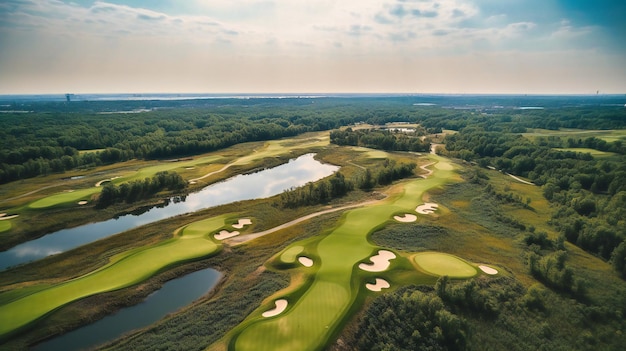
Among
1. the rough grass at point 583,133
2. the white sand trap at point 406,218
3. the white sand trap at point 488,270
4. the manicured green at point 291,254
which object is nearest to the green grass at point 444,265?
the white sand trap at point 488,270

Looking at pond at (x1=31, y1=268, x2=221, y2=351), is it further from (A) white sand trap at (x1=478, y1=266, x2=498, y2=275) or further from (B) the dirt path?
(A) white sand trap at (x1=478, y1=266, x2=498, y2=275)

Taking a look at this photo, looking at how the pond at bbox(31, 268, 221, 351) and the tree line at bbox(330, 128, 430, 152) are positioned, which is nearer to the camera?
the pond at bbox(31, 268, 221, 351)

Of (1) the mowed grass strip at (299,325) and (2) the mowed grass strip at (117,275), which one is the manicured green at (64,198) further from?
(1) the mowed grass strip at (299,325)

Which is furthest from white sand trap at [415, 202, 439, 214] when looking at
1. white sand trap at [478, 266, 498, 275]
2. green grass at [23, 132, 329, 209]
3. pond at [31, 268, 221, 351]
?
green grass at [23, 132, 329, 209]

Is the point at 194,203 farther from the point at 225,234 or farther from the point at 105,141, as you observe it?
the point at 105,141

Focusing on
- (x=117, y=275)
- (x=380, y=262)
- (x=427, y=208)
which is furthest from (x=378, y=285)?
(x=117, y=275)

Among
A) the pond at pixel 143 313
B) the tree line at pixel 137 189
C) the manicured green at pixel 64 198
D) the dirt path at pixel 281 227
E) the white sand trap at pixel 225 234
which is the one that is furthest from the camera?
the tree line at pixel 137 189
